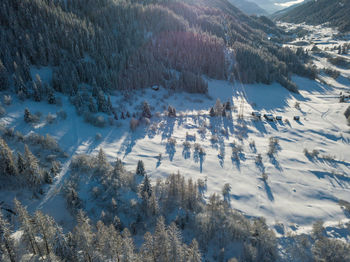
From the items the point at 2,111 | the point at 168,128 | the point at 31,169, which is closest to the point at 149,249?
the point at 31,169

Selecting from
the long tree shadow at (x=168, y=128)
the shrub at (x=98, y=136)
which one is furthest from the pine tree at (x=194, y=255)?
the shrub at (x=98, y=136)

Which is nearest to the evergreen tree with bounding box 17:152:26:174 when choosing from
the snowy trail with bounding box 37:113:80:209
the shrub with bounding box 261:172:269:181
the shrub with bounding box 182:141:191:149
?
the snowy trail with bounding box 37:113:80:209

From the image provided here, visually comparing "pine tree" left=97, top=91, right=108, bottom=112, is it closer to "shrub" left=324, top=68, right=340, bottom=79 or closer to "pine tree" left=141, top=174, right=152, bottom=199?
"pine tree" left=141, top=174, right=152, bottom=199

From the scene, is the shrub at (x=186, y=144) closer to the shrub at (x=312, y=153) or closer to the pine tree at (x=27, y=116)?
the shrub at (x=312, y=153)

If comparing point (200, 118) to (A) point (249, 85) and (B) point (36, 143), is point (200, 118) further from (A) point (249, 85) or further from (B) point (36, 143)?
(A) point (249, 85)

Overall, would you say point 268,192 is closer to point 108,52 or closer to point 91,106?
point 91,106

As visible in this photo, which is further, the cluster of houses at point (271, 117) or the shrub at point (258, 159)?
the cluster of houses at point (271, 117)

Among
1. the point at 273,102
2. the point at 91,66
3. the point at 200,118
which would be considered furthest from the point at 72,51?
the point at 273,102
